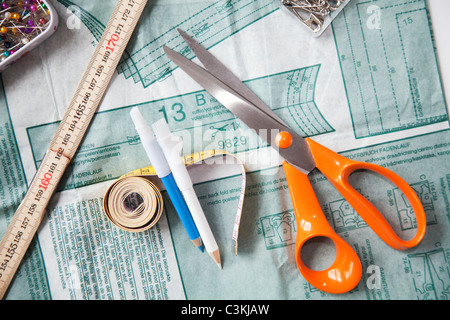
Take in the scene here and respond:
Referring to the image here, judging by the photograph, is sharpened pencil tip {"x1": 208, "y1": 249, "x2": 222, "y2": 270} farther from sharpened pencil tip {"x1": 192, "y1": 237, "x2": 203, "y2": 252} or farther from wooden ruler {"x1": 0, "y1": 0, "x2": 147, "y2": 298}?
wooden ruler {"x1": 0, "y1": 0, "x2": 147, "y2": 298}

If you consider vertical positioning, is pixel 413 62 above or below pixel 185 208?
above

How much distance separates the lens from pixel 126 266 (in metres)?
0.76

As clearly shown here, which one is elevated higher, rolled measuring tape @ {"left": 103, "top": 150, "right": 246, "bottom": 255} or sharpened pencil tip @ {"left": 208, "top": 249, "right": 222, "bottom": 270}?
rolled measuring tape @ {"left": 103, "top": 150, "right": 246, "bottom": 255}

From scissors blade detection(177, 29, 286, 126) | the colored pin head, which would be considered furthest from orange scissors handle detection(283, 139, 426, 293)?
the colored pin head

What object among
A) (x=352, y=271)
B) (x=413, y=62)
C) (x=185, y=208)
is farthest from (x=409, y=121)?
(x=185, y=208)

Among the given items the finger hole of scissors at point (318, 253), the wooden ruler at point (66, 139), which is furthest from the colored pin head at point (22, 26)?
the finger hole of scissors at point (318, 253)

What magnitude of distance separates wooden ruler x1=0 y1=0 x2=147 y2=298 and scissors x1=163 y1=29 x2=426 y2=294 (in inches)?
7.2

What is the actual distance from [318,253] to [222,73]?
41cm

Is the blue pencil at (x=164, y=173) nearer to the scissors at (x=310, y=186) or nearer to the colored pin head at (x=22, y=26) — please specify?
the scissors at (x=310, y=186)

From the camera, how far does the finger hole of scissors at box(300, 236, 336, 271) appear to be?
0.73 m

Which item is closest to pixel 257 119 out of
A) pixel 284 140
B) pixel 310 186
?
pixel 284 140
